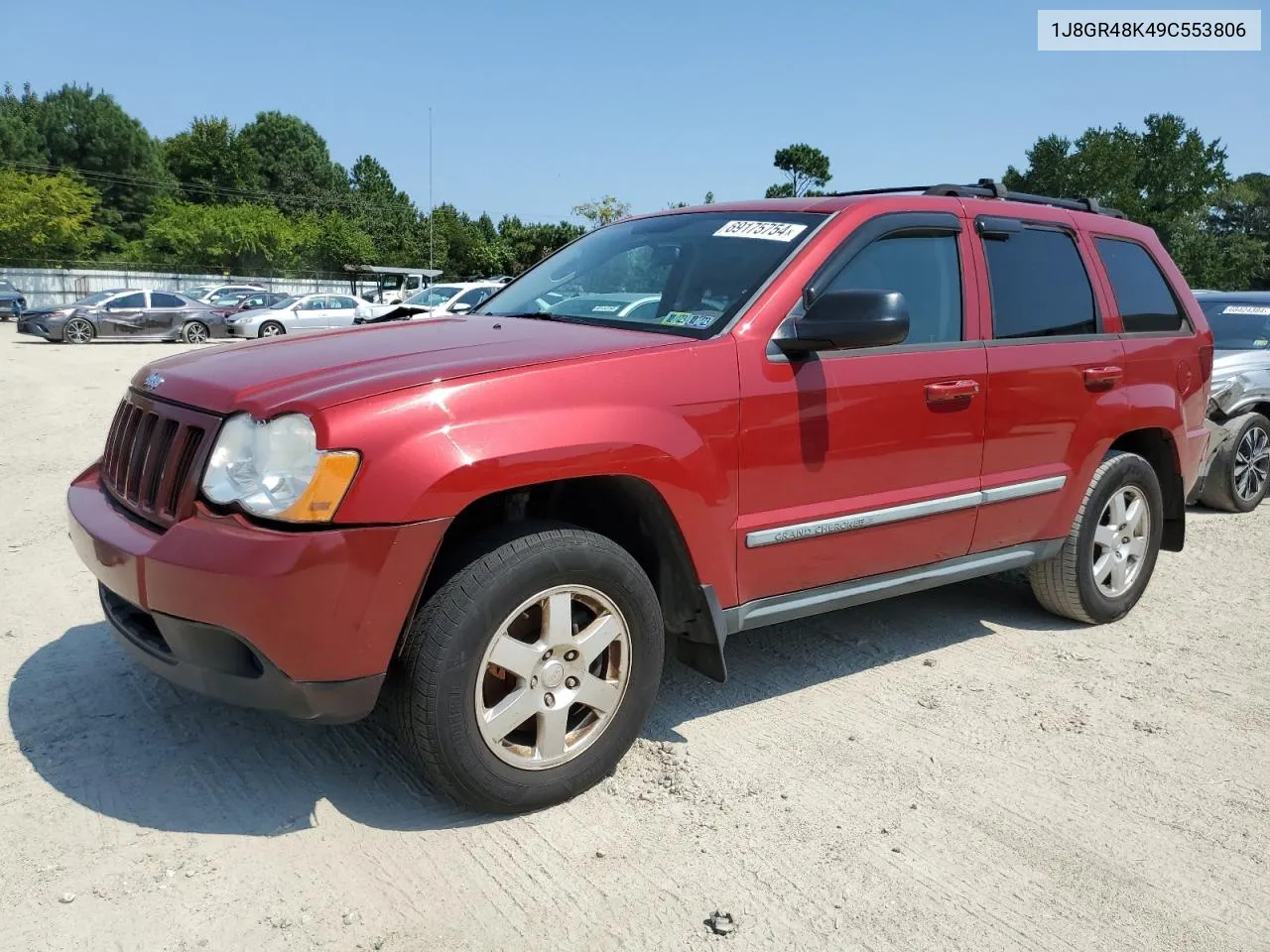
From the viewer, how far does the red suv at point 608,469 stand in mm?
2566

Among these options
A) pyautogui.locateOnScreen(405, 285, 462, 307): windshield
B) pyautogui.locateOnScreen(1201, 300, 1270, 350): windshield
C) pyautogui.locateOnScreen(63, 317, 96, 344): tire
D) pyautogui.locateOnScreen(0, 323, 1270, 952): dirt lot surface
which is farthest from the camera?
pyautogui.locateOnScreen(63, 317, 96, 344): tire

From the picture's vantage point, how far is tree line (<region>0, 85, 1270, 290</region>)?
58.1 m

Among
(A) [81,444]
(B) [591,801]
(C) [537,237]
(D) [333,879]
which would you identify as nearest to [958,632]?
(B) [591,801]

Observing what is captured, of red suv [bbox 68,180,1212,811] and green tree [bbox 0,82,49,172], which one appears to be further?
green tree [bbox 0,82,49,172]

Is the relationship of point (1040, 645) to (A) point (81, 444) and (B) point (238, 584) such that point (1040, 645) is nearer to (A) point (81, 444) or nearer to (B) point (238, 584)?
(B) point (238, 584)

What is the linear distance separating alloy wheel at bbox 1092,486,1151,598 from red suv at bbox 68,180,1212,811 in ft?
0.56

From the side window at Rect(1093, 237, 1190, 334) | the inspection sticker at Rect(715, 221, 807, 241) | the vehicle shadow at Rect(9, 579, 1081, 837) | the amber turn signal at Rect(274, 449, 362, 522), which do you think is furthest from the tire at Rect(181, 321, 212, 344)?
the amber turn signal at Rect(274, 449, 362, 522)

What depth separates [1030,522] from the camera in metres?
4.24

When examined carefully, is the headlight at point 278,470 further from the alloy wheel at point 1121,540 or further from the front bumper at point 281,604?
the alloy wheel at point 1121,540

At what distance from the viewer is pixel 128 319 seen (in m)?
25.1

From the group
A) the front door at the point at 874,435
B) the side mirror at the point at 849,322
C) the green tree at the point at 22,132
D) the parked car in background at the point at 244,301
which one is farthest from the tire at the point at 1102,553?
the green tree at the point at 22,132

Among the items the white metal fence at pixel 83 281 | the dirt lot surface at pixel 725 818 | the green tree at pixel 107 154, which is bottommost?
the dirt lot surface at pixel 725 818

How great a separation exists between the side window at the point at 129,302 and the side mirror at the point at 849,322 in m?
25.7

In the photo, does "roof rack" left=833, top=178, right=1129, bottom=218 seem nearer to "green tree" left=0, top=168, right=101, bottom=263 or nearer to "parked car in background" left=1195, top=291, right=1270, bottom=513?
"parked car in background" left=1195, top=291, right=1270, bottom=513
